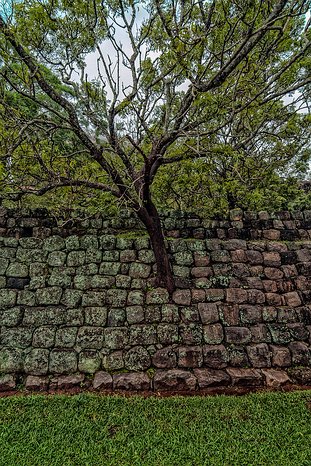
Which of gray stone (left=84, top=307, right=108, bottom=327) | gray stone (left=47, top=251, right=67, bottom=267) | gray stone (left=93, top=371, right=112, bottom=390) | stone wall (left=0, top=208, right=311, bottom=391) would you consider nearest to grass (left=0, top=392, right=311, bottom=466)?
gray stone (left=93, top=371, right=112, bottom=390)

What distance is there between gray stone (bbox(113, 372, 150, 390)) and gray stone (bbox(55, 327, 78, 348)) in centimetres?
73

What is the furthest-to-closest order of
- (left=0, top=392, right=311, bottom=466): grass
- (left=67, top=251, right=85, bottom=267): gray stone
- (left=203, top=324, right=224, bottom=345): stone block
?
1. (left=67, top=251, right=85, bottom=267): gray stone
2. (left=203, top=324, right=224, bottom=345): stone block
3. (left=0, top=392, right=311, bottom=466): grass

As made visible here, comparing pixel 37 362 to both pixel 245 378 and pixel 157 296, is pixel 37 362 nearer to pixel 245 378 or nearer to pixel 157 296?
pixel 157 296

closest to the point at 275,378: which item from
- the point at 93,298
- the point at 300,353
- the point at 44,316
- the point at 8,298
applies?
the point at 300,353

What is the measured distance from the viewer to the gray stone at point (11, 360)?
3.57 meters

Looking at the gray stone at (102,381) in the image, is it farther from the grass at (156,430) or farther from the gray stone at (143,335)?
the gray stone at (143,335)

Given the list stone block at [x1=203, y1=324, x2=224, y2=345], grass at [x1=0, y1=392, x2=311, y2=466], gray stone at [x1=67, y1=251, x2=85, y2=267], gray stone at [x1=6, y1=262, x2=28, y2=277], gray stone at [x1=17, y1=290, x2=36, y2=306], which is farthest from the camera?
gray stone at [x1=67, y1=251, x2=85, y2=267]

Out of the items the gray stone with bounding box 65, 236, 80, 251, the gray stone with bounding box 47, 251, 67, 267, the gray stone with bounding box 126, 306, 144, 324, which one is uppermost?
the gray stone with bounding box 65, 236, 80, 251

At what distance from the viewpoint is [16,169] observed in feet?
12.8

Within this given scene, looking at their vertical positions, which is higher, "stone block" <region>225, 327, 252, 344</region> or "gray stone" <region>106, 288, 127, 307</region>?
"gray stone" <region>106, 288, 127, 307</region>

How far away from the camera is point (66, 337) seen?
3.76 metres

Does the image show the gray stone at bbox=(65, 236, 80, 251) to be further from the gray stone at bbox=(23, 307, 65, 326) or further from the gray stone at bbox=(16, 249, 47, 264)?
the gray stone at bbox=(23, 307, 65, 326)

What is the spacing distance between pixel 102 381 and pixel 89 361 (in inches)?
12.3

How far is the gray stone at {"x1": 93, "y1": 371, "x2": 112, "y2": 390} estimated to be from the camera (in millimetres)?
3438
